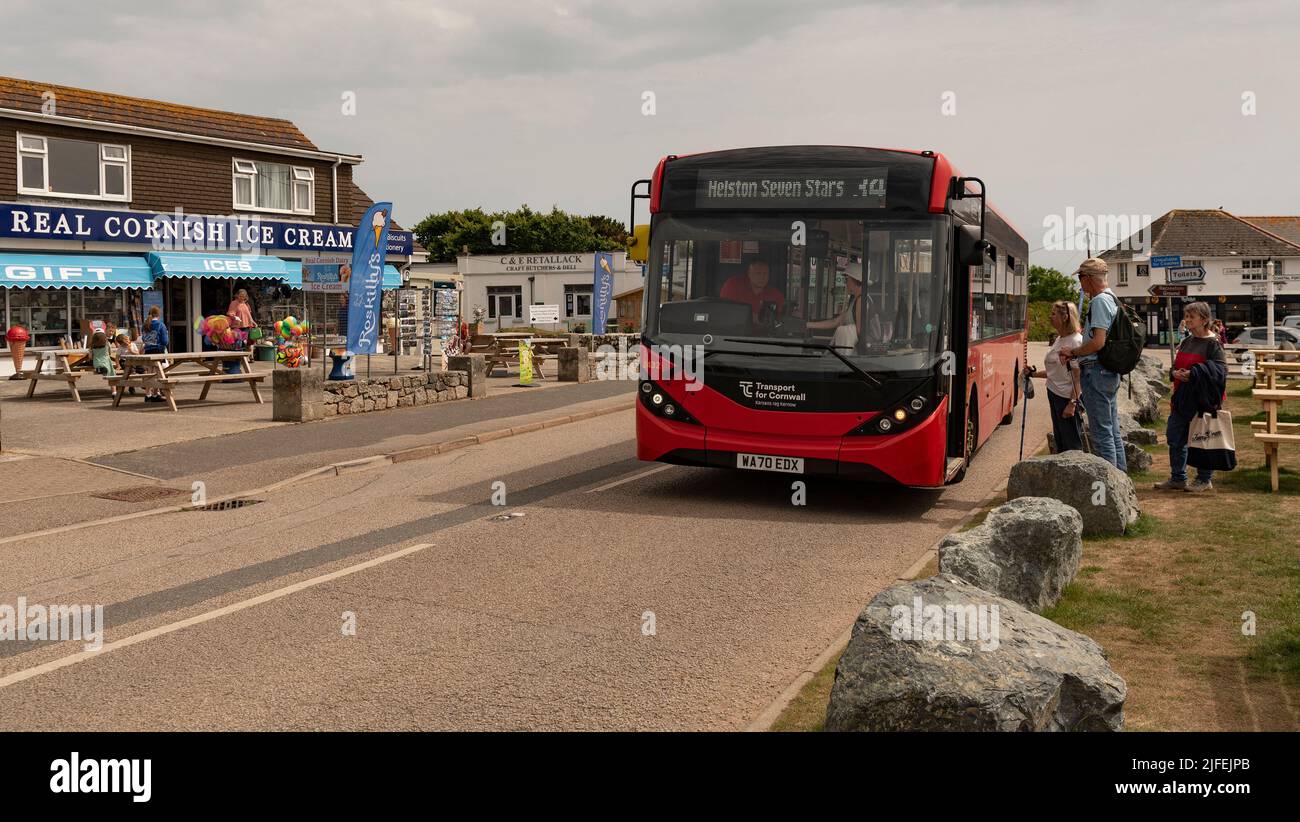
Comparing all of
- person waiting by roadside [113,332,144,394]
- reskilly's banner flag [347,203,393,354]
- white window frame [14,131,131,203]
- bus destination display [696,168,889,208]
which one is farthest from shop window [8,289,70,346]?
bus destination display [696,168,889,208]

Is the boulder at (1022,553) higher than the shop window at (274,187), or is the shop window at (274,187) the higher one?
the shop window at (274,187)

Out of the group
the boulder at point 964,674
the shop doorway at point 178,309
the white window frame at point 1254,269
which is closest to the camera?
the boulder at point 964,674

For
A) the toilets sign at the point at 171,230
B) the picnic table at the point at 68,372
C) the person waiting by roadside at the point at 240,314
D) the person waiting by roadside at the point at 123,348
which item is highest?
the toilets sign at the point at 171,230

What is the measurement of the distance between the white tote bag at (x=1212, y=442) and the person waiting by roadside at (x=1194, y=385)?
7cm

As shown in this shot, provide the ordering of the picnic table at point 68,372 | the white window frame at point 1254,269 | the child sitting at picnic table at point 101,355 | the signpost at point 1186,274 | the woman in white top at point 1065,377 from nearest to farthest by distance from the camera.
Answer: the woman in white top at point 1065,377 < the picnic table at point 68,372 < the child sitting at picnic table at point 101,355 < the signpost at point 1186,274 < the white window frame at point 1254,269

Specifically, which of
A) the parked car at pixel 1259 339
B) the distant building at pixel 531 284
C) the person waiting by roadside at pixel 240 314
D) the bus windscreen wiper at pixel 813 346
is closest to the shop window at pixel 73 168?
the person waiting by roadside at pixel 240 314

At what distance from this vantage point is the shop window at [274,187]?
3406cm

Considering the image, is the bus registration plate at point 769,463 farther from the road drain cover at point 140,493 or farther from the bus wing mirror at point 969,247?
the road drain cover at point 140,493

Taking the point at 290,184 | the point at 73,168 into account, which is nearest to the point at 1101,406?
the point at 73,168

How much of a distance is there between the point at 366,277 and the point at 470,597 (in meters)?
15.2

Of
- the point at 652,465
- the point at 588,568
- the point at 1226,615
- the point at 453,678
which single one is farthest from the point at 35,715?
the point at 652,465

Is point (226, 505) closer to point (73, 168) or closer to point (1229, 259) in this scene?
point (73, 168)

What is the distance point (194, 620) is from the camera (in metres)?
6.62
